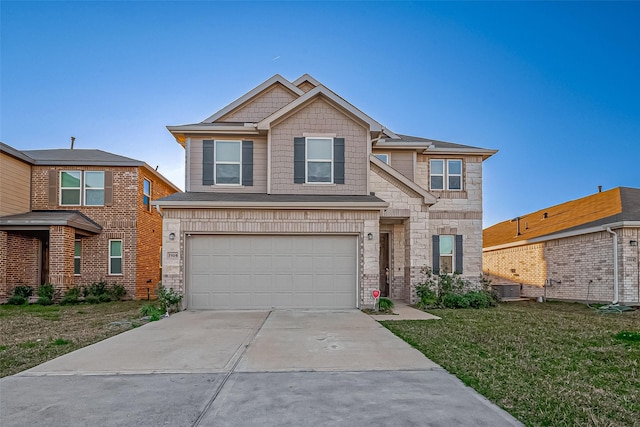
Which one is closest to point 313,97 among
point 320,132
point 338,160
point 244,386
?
point 320,132

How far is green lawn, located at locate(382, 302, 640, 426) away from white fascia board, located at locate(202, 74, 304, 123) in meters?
9.11

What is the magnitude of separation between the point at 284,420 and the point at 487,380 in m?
2.65

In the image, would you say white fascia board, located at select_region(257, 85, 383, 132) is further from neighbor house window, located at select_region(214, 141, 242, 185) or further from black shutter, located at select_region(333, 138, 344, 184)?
neighbor house window, located at select_region(214, 141, 242, 185)

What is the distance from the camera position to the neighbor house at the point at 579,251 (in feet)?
46.7

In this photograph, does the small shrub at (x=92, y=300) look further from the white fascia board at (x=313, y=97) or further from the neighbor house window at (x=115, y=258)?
the white fascia board at (x=313, y=97)

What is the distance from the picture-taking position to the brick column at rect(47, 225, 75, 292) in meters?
15.6

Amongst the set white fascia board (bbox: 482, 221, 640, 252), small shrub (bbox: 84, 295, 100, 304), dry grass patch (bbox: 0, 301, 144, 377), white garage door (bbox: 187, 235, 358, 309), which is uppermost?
white fascia board (bbox: 482, 221, 640, 252)

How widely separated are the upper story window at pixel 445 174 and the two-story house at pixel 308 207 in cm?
4

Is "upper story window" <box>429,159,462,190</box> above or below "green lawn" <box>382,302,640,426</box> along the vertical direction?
above

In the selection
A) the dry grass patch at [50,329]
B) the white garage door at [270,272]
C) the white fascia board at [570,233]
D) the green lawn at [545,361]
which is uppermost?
the white fascia board at [570,233]

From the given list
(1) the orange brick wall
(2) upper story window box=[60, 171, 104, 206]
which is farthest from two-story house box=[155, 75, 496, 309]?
(2) upper story window box=[60, 171, 104, 206]

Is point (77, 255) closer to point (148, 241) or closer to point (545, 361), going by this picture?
point (148, 241)

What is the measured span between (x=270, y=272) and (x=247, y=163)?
3.76 metres

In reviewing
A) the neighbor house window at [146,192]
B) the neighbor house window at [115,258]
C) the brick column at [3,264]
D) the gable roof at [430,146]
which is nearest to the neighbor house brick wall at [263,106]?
the gable roof at [430,146]
